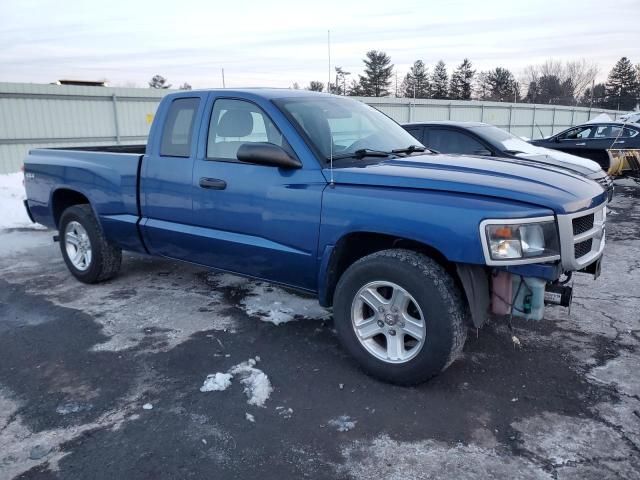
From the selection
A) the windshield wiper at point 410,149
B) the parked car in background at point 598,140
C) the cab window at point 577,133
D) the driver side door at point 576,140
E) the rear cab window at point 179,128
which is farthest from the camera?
the cab window at point 577,133

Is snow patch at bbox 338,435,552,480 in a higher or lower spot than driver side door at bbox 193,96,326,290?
lower

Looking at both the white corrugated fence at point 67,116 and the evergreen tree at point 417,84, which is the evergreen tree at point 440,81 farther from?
the white corrugated fence at point 67,116

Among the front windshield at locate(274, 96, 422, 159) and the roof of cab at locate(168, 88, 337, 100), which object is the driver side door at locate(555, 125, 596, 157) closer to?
the front windshield at locate(274, 96, 422, 159)

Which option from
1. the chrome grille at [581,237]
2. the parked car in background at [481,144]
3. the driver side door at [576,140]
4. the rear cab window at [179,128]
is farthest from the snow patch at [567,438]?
the driver side door at [576,140]

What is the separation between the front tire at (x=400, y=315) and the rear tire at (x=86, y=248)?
296 cm

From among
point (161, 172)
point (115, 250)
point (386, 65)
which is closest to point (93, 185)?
point (115, 250)

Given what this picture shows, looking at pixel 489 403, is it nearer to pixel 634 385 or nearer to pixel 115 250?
pixel 634 385

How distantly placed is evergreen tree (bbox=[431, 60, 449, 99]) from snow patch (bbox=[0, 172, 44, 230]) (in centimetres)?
6198

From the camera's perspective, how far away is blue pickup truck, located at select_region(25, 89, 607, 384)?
10.3 ft

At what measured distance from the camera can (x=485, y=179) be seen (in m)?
3.38

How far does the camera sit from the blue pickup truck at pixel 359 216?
315 centimetres

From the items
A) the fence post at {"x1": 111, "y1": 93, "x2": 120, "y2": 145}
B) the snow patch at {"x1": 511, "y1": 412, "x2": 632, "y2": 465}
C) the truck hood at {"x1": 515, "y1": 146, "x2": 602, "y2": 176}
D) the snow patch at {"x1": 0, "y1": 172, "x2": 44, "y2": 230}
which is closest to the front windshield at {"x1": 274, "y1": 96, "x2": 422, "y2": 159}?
the snow patch at {"x1": 511, "y1": 412, "x2": 632, "y2": 465}

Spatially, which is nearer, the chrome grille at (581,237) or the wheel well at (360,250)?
the chrome grille at (581,237)

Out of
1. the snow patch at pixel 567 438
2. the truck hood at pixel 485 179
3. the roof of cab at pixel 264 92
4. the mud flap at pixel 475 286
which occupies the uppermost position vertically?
the roof of cab at pixel 264 92
